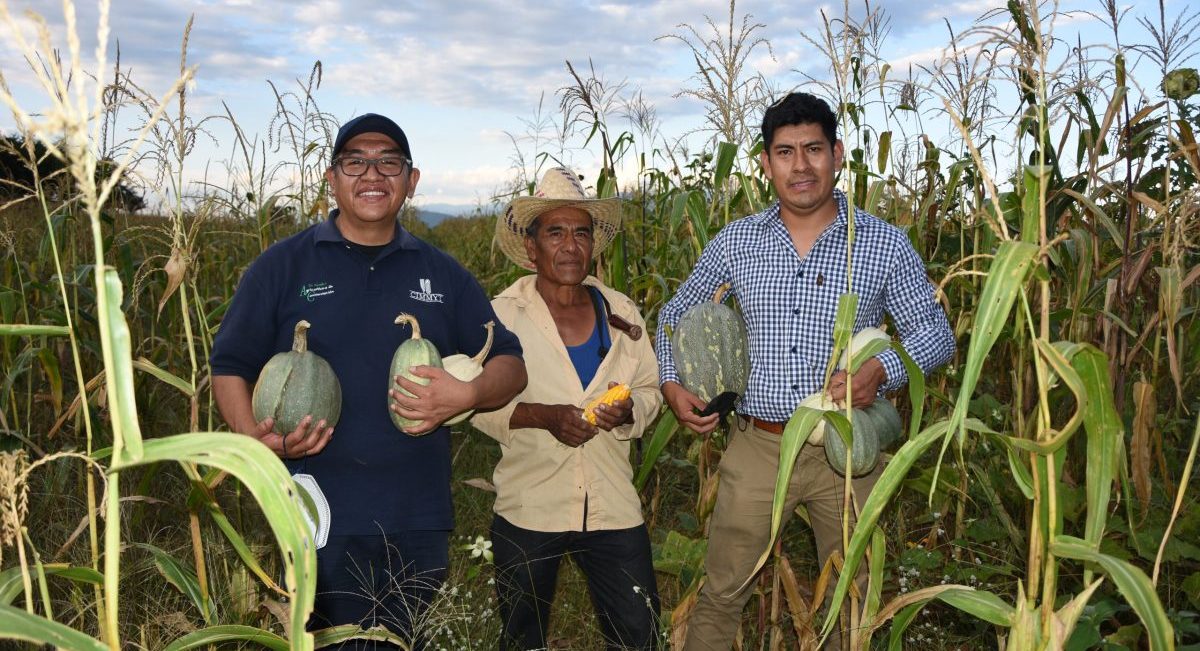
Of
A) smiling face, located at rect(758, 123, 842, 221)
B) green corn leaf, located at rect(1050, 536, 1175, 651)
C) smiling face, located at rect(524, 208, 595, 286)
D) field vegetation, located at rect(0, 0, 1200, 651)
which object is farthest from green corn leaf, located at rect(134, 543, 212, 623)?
smiling face, located at rect(758, 123, 842, 221)

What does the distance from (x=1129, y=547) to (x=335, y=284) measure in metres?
3.06

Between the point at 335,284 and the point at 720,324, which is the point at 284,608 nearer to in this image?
the point at 335,284

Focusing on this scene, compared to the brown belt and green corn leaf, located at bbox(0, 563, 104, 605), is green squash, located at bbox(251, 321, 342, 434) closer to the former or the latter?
green corn leaf, located at bbox(0, 563, 104, 605)

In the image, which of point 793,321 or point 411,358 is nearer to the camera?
point 411,358

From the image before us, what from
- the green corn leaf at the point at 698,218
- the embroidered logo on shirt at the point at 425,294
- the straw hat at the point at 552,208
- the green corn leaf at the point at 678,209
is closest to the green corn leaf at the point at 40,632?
the embroidered logo on shirt at the point at 425,294

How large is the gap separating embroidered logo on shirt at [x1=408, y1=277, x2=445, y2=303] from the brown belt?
1.24 m

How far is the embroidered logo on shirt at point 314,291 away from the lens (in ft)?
10.0

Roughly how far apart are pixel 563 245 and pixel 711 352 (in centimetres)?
77

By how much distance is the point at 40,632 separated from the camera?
1292mm

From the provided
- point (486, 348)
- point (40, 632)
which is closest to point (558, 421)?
point (486, 348)

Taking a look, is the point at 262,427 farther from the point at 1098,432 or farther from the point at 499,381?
the point at 1098,432

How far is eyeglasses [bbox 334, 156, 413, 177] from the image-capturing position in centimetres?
309

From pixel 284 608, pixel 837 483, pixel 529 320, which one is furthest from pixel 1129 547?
pixel 284 608

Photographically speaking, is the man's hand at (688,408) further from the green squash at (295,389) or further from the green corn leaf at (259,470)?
the green corn leaf at (259,470)
